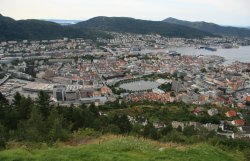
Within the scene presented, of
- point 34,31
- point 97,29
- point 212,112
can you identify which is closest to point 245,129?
point 212,112

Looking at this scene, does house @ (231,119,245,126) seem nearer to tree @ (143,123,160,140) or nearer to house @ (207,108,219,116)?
house @ (207,108,219,116)

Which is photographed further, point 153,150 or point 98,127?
point 98,127

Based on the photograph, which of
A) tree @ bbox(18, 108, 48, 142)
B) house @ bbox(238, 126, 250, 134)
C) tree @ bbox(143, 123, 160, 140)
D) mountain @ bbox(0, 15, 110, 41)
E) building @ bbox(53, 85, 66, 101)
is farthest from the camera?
mountain @ bbox(0, 15, 110, 41)

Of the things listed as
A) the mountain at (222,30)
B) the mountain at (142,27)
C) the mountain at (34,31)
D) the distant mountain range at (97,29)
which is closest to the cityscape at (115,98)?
the mountain at (34,31)

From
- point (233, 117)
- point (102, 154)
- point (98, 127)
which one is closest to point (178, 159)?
point (102, 154)

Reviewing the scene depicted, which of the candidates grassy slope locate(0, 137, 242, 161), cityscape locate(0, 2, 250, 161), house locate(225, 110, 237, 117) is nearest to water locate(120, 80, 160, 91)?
cityscape locate(0, 2, 250, 161)

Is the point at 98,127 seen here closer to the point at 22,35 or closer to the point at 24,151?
→ the point at 24,151
